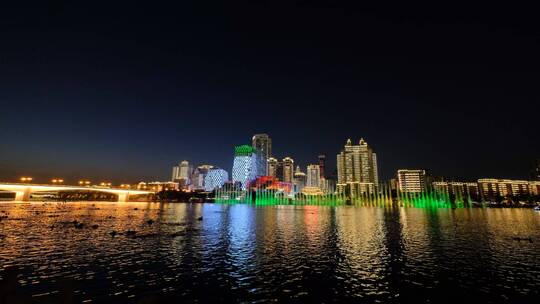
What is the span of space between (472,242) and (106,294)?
52.2m

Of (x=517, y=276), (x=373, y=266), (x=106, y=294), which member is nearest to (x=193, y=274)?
(x=106, y=294)

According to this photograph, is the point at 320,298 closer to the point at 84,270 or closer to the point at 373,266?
the point at 373,266

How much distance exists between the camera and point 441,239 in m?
51.7

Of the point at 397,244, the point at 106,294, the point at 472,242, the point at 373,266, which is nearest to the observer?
the point at 106,294

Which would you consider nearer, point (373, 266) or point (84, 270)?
point (84, 270)

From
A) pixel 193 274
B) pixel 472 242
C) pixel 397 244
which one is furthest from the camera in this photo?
pixel 472 242

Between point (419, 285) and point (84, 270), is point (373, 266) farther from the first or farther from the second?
point (84, 270)

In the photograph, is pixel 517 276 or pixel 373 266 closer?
pixel 517 276

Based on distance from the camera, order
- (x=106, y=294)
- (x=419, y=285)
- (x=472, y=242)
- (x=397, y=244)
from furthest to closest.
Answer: (x=472, y=242)
(x=397, y=244)
(x=419, y=285)
(x=106, y=294)

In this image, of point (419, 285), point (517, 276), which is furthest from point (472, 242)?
point (419, 285)

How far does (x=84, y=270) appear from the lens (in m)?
28.0

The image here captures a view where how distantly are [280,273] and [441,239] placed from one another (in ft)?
122

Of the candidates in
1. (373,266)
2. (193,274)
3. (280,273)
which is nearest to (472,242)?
(373,266)

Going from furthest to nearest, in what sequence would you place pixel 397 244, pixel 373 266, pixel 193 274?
1. pixel 397 244
2. pixel 373 266
3. pixel 193 274
